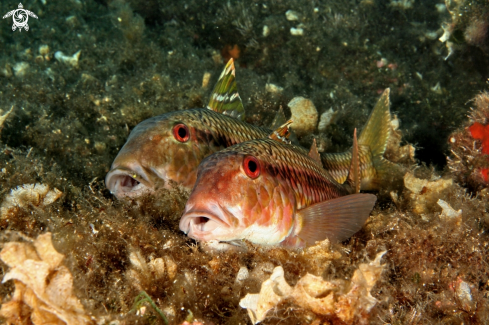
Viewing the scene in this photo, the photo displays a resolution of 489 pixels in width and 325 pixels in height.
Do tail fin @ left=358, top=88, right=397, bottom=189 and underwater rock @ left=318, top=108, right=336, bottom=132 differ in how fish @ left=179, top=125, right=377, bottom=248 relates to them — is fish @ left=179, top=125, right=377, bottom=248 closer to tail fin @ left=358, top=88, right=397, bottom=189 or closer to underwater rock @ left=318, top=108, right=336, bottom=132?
tail fin @ left=358, top=88, right=397, bottom=189

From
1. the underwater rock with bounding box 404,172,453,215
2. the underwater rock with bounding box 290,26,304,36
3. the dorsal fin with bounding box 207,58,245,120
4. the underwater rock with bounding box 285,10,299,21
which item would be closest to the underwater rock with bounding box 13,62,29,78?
the dorsal fin with bounding box 207,58,245,120

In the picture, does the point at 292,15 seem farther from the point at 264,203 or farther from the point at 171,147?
the point at 264,203

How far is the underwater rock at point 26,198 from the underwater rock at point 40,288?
1.07 metres

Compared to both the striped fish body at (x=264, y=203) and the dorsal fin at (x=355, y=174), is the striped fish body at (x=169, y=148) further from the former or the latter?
the dorsal fin at (x=355, y=174)

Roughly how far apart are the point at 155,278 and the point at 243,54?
7735 mm

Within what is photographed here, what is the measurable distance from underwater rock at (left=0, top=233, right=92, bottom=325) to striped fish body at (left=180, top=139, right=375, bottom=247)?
71cm

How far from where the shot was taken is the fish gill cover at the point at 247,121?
1864 millimetres

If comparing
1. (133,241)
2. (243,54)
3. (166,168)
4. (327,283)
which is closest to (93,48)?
(243,54)

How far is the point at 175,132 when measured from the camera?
2941 mm

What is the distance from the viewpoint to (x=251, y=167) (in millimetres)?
2125

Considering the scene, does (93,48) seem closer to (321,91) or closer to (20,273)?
(321,91)

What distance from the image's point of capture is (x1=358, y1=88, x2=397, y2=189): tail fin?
4020mm

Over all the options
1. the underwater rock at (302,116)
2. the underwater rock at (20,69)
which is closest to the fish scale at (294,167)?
the underwater rock at (302,116)

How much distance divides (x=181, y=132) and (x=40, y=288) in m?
1.83
